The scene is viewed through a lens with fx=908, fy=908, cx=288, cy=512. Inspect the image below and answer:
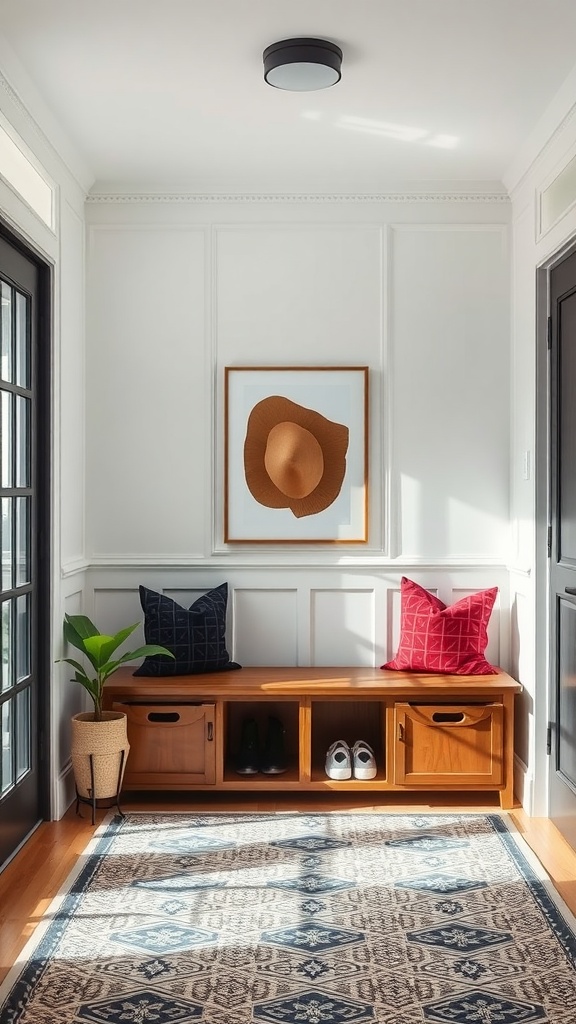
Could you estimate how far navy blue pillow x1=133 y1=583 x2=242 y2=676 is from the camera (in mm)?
3914

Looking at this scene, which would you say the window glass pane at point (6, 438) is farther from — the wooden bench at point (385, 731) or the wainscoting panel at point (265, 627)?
the wainscoting panel at point (265, 627)

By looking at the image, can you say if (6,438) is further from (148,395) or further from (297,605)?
(297,605)

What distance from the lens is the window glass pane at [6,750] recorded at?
3163 mm

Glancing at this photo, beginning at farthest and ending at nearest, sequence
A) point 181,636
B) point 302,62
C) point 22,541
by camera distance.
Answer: point 181,636 < point 22,541 < point 302,62

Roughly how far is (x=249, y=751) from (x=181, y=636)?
1.90 feet

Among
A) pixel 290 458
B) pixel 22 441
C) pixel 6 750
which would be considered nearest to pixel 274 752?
pixel 6 750

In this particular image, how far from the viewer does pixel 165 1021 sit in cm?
219

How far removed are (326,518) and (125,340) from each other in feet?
4.05

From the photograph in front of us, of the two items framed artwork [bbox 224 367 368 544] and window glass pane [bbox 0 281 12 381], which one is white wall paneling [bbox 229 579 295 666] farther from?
window glass pane [bbox 0 281 12 381]

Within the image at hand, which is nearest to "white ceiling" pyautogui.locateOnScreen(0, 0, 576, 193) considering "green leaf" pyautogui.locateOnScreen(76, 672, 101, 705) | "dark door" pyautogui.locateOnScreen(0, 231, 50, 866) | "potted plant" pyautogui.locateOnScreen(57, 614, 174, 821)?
"dark door" pyautogui.locateOnScreen(0, 231, 50, 866)

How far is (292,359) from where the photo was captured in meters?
4.17

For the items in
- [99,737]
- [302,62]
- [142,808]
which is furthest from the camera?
[142,808]

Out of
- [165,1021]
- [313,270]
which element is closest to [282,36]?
[313,270]

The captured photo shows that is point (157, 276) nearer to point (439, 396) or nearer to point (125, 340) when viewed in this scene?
point (125, 340)
